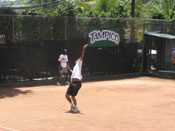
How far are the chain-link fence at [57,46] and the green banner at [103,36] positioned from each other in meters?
0.27

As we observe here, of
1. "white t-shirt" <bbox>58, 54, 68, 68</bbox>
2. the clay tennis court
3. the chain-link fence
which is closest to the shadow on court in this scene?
the clay tennis court

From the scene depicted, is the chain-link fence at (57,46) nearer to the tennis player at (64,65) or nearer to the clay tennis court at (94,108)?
the tennis player at (64,65)

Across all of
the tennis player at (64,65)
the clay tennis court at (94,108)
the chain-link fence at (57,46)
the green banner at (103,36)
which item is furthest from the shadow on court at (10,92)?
the green banner at (103,36)

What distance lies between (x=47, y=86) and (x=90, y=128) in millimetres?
8843

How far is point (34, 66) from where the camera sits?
18406 mm

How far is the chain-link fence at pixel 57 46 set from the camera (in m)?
17.5

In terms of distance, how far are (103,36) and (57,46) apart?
3325 mm

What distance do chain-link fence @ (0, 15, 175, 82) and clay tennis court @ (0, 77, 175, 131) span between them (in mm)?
1308

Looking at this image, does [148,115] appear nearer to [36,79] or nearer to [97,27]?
[36,79]

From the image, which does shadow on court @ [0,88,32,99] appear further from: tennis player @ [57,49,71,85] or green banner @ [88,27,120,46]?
green banner @ [88,27,120,46]

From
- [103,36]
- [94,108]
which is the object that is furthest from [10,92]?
[103,36]

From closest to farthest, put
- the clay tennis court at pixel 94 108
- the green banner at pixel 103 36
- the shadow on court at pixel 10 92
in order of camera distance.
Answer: the clay tennis court at pixel 94 108
the shadow on court at pixel 10 92
the green banner at pixel 103 36

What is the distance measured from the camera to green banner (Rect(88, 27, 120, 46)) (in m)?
20.8

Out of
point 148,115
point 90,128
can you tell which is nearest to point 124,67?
point 148,115
